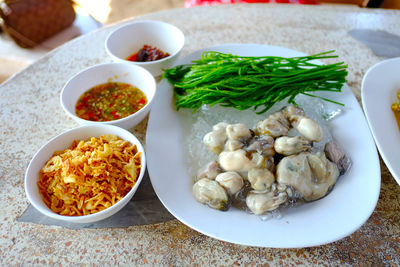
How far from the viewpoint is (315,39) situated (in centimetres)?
197

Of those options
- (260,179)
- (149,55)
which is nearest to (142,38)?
(149,55)

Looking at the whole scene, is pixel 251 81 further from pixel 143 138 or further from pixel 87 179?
pixel 87 179

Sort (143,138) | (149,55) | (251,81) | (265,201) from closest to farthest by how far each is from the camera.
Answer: (265,201)
(251,81)
(143,138)
(149,55)

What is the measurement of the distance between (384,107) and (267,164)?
702 millimetres

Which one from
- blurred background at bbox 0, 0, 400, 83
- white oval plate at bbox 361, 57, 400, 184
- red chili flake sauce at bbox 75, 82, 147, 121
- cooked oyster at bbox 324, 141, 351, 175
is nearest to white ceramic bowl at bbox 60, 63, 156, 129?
red chili flake sauce at bbox 75, 82, 147, 121

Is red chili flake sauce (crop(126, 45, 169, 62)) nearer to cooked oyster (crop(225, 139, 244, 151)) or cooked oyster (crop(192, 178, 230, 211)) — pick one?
cooked oyster (crop(225, 139, 244, 151))

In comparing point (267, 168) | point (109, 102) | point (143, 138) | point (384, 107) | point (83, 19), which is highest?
point (384, 107)

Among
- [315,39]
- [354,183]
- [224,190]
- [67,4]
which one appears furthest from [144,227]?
[67,4]

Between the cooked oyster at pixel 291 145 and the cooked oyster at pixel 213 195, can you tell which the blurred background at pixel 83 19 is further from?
the cooked oyster at pixel 213 195

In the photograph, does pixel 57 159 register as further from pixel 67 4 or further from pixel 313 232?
pixel 67 4

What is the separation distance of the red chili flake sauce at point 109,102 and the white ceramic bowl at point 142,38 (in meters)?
0.21

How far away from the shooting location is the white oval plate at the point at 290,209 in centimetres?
92

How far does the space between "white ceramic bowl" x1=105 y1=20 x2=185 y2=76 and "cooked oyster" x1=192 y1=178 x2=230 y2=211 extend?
81 cm

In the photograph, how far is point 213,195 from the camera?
1.00 metres
